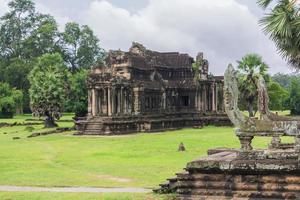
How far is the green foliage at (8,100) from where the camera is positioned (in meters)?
80.2

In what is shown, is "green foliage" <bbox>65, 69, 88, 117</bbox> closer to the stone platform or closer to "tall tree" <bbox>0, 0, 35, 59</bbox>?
"tall tree" <bbox>0, 0, 35, 59</bbox>

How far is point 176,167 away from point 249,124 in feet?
41.8

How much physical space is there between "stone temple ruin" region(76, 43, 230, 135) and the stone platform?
39.3 metres

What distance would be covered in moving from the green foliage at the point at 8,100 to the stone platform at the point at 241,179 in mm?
70702

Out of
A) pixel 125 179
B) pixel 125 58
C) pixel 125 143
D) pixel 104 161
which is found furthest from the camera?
pixel 125 58

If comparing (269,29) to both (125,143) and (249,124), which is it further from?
(125,143)

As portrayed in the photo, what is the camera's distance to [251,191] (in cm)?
1213

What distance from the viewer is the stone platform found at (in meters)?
12.0

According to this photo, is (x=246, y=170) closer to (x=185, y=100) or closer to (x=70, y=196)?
(x=70, y=196)

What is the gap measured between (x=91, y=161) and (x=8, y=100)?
53.8m

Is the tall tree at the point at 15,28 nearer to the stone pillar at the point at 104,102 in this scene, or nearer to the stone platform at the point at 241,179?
the stone pillar at the point at 104,102

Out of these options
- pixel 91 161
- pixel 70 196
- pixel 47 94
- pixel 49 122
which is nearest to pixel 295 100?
pixel 49 122

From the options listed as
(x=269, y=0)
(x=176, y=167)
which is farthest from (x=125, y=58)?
(x=269, y=0)

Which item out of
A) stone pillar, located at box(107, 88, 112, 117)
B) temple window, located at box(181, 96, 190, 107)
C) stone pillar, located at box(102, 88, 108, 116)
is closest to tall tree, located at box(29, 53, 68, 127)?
stone pillar, located at box(102, 88, 108, 116)
